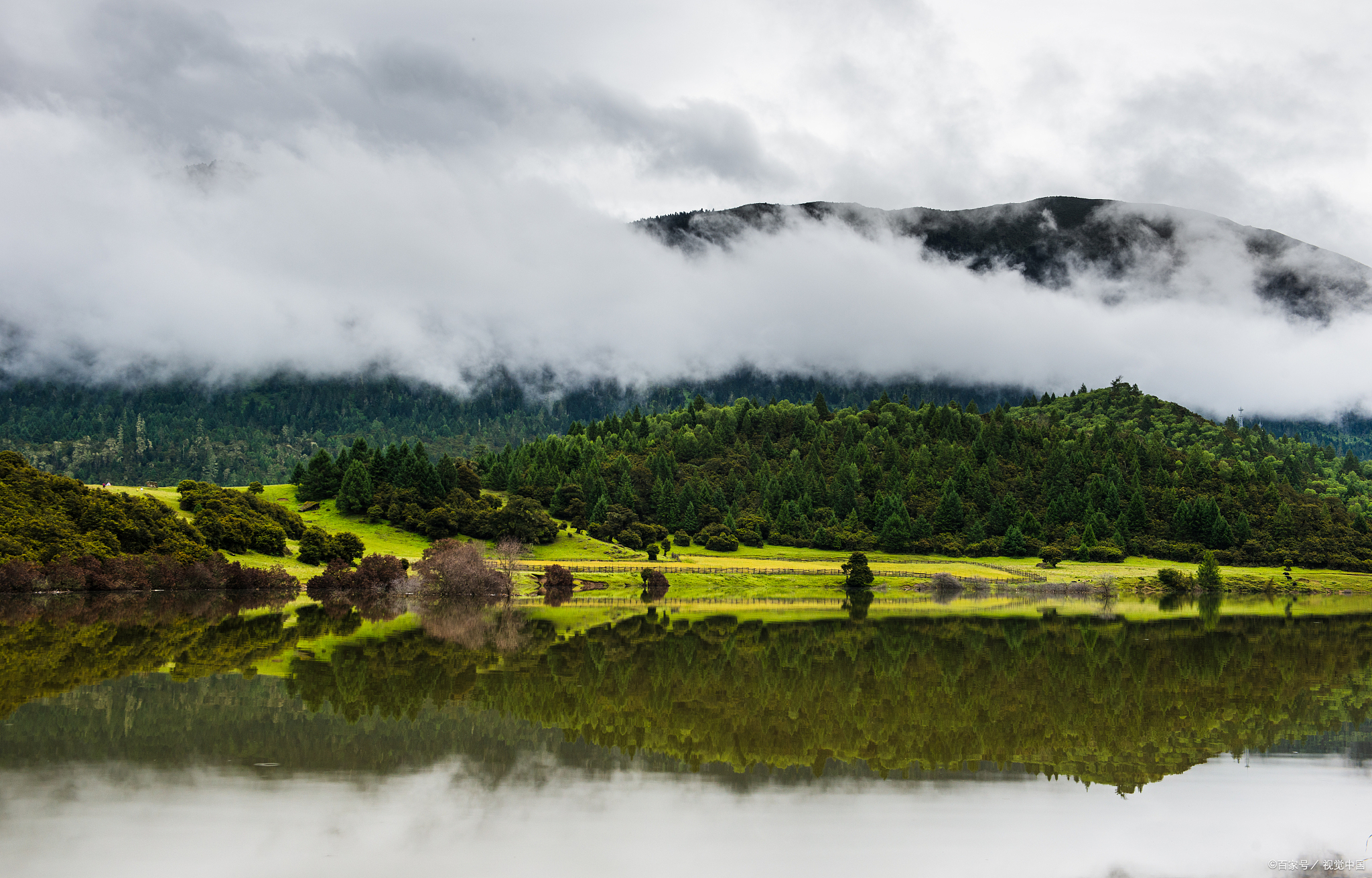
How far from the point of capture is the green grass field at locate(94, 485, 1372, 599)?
81.0 metres

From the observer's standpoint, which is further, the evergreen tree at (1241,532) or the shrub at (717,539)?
the evergreen tree at (1241,532)

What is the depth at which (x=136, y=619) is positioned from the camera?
4247cm

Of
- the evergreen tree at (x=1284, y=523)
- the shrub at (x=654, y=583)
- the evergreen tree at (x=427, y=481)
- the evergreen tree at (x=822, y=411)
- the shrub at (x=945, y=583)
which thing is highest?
the evergreen tree at (x=822, y=411)

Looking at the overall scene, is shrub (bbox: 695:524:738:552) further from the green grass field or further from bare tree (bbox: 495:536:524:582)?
bare tree (bbox: 495:536:524:582)

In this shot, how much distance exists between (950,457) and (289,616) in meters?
126

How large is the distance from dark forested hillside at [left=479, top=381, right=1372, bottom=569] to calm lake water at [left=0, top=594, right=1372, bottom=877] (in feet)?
260

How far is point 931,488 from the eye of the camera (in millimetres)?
146000

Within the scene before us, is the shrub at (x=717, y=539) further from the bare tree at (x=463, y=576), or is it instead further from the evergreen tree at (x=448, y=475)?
the bare tree at (x=463, y=576)

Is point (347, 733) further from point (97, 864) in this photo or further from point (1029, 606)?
point (1029, 606)

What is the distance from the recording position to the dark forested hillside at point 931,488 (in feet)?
401

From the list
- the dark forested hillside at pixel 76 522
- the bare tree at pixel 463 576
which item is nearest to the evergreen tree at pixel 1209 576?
the bare tree at pixel 463 576

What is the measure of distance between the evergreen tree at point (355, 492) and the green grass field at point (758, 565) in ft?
3.93

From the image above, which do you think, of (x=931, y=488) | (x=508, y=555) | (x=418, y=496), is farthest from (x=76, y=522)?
(x=931, y=488)

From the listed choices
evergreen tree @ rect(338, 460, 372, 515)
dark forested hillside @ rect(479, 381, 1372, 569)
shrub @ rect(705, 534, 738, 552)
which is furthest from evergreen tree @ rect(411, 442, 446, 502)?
shrub @ rect(705, 534, 738, 552)
